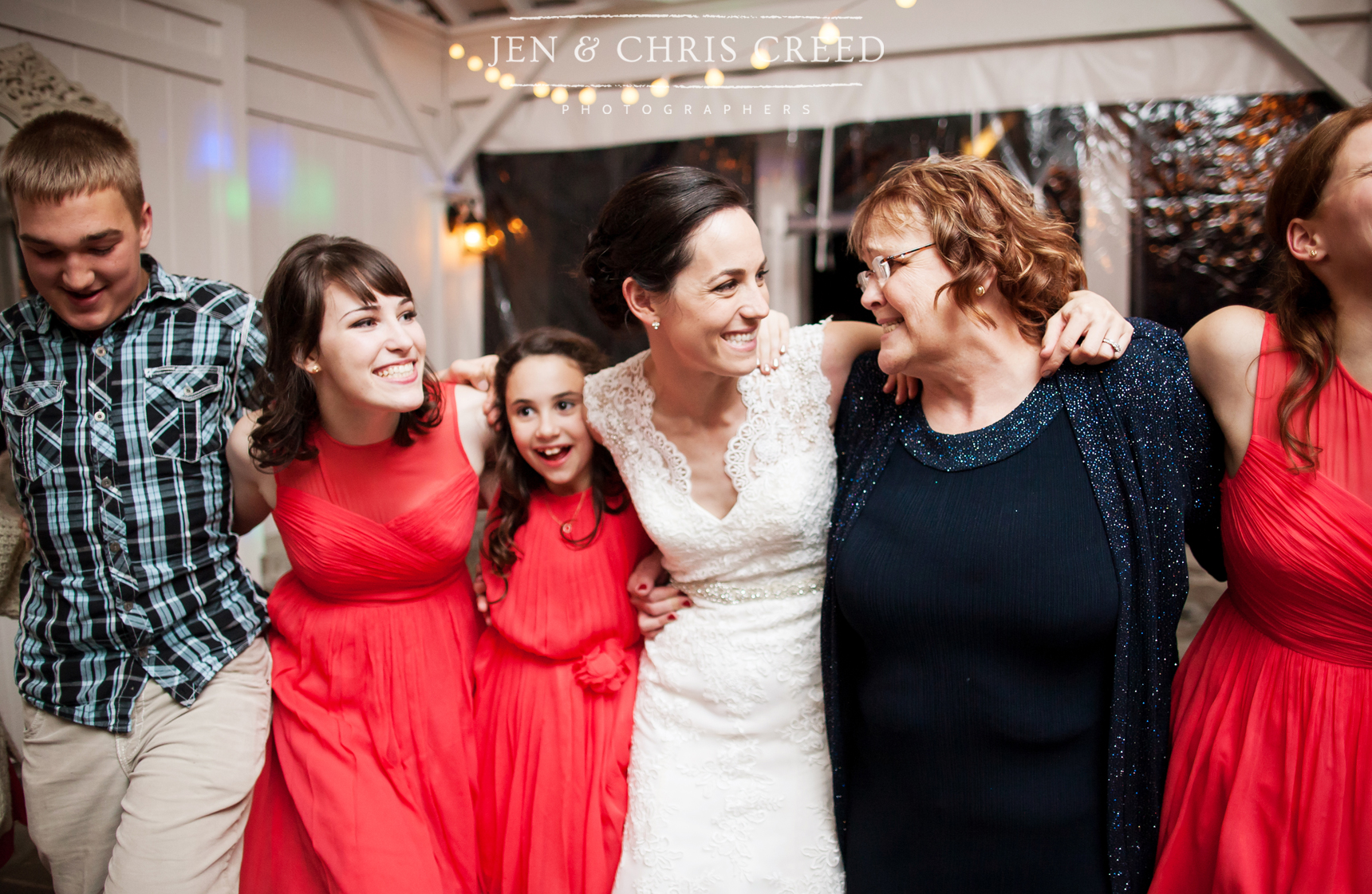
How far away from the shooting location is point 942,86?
393 cm

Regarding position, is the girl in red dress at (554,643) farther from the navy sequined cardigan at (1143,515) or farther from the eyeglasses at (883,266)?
the navy sequined cardigan at (1143,515)

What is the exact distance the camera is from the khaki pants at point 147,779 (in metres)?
1.57

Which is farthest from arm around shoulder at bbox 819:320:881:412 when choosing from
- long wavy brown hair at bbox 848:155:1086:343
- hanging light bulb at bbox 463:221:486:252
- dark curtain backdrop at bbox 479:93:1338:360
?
hanging light bulb at bbox 463:221:486:252

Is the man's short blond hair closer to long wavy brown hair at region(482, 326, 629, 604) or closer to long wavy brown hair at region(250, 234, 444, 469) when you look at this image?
long wavy brown hair at region(250, 234, 444, 469)

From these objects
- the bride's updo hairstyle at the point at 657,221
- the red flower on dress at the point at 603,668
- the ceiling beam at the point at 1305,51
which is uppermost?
the ceiling beam at the point at 1305,51

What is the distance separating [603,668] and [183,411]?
1.05 m

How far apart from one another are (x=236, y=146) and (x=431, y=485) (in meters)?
2.43

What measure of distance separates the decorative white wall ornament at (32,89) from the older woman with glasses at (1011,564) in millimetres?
2496

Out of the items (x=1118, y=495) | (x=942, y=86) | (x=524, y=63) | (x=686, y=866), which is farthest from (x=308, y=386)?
(x=942, y=86)

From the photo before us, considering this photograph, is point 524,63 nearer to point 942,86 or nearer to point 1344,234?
point 942,86

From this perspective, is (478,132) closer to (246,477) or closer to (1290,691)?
(246,477)

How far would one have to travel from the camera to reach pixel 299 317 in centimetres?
169

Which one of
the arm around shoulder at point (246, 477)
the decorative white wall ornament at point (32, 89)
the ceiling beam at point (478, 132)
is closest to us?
the arm around shoulder at point (246, 477)

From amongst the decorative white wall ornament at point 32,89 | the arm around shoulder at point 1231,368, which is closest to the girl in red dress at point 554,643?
the arm around shoulder at point 1231,368
